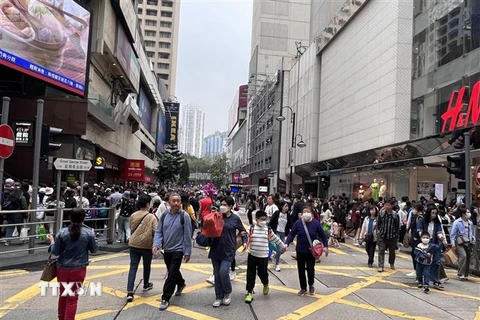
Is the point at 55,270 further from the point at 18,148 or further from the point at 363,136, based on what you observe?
the point at 363,136

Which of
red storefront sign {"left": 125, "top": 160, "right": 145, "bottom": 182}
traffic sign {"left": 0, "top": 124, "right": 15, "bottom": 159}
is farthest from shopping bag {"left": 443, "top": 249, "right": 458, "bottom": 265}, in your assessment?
red storefront sign {"left": 125, "top": 160, "right": 145, "bottom": 182}

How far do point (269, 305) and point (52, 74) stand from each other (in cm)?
1917

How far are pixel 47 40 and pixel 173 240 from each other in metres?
18.9

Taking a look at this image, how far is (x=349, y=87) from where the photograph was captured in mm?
34219

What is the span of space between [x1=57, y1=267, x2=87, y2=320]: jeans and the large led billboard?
17.1 m

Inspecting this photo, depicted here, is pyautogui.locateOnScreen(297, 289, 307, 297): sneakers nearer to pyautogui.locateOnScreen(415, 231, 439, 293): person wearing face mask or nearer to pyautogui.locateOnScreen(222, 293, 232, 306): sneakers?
pyautogui.locateOnScreen(222, 293, 232, 306): sneakers

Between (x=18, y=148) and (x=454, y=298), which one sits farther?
(x=18, y=148)

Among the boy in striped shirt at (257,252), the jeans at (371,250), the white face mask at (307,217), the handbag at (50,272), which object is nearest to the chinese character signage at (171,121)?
the jeans at (371,250)

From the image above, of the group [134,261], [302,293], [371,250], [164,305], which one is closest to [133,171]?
[371,250]

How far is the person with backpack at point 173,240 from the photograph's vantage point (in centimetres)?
661

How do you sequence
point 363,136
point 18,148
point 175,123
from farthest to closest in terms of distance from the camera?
point 175,123, point 363,136, point 18,148

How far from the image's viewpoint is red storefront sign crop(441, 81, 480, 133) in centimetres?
1798

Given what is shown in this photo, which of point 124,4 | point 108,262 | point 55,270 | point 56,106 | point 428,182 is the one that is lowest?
point 108,262

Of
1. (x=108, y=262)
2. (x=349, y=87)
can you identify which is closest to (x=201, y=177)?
(x=349, y=87)
